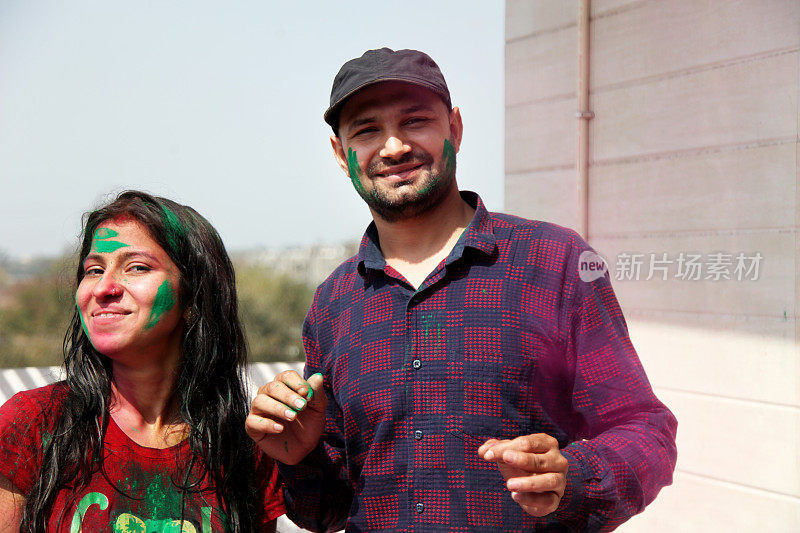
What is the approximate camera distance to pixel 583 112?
2916mm

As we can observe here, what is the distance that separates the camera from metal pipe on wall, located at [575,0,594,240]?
2.91m

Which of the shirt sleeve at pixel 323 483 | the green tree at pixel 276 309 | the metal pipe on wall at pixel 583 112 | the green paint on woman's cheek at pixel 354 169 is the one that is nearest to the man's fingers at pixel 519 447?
the shirt sleeve at pixel 323 483

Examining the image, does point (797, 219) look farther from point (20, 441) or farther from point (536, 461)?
point (20, 441)

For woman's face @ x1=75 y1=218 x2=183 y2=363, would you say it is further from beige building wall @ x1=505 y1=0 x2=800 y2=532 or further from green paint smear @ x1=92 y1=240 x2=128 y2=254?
beige building wall @ x1=505 y1=0 x2=800 y2=532

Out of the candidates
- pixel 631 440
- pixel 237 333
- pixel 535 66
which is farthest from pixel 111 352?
pixel 535 66

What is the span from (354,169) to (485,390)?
0.54 meters

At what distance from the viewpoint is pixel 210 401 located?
158cm

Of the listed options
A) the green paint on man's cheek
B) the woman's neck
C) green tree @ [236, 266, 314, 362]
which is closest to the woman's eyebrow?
the woman's neck

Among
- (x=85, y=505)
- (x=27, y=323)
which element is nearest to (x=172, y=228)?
(x=85, y=505)

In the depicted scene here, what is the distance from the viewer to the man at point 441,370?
1309mm

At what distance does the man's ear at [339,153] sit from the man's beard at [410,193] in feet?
0.33

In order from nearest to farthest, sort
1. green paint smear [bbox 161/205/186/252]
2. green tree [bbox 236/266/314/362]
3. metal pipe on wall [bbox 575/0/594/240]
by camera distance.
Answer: green paint smear [bbox 161/205/186/252], metal pipe on wall [bbox 575/0/594/240], green tree [bbox 236/266/314/362]

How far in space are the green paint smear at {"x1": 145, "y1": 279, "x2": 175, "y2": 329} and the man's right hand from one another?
30cm

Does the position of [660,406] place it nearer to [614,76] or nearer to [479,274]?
[479,274]
